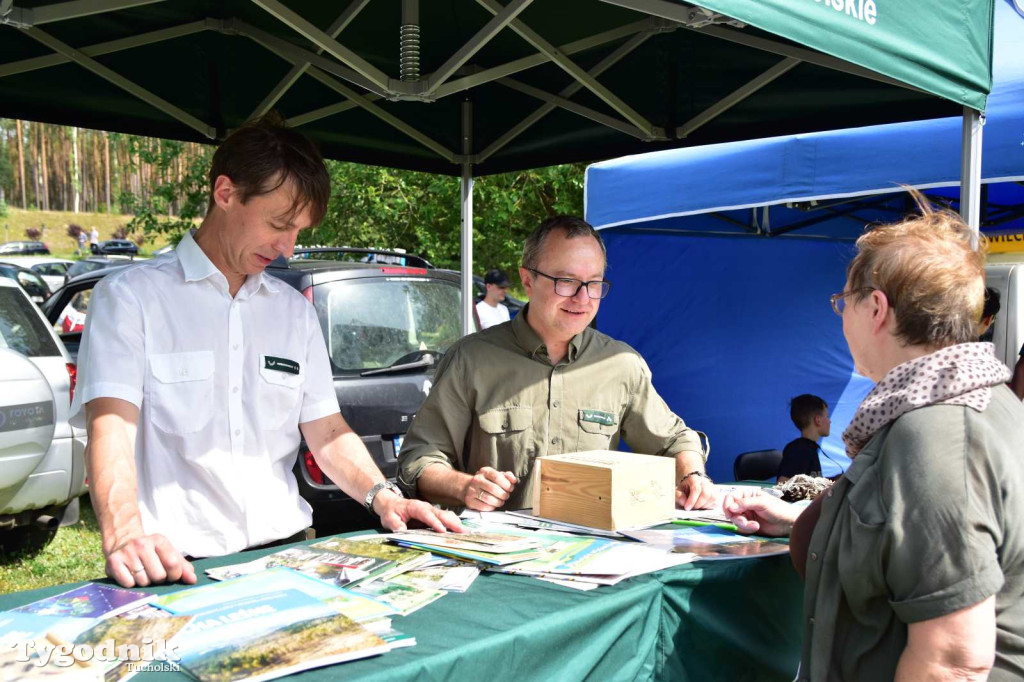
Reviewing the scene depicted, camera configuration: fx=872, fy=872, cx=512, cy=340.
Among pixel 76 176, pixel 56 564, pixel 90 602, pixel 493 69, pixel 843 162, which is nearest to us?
pixel 90 602

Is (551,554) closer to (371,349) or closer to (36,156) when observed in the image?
(371,349)

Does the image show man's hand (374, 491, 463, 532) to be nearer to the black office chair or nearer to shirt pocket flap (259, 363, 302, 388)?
shirt pocket flap (259, 363, 302, 388)

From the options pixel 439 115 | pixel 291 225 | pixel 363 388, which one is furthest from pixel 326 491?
pixel 291 225

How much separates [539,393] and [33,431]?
110 inches

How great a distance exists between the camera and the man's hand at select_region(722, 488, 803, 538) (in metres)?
2.11

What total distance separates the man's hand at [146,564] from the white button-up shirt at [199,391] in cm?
38

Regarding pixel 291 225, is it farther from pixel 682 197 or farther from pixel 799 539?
pixel 682 197

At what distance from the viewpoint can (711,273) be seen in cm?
614

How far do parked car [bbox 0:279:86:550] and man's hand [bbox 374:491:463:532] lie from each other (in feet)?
8.10

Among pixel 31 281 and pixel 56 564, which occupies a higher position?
pixel 31 281

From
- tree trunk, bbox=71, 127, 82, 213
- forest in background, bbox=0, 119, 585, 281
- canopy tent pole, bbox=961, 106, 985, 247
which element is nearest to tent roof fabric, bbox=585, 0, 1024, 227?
canopy tent pole, bbox=961, 106, 985, 247

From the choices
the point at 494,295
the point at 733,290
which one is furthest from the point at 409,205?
the point at 733,290

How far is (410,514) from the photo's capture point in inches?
79.7

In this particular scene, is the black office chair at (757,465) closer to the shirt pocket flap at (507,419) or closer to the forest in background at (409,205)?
the shirt pocket flap at (507,419)
